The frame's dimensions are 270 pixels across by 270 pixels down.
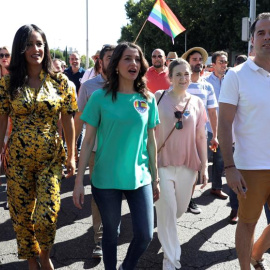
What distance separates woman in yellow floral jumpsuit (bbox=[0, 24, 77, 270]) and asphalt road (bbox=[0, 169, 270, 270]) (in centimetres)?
63

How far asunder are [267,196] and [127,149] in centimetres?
115

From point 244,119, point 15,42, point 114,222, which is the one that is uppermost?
point 15,42

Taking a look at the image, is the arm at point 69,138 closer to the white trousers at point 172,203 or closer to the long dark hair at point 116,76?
the long dark hair at point 116,76

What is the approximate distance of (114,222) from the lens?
2.77 metres

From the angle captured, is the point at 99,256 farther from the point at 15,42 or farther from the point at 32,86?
the point at 15,42

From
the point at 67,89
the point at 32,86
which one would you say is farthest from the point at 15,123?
the point at 67,89

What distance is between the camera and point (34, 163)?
9.68ft

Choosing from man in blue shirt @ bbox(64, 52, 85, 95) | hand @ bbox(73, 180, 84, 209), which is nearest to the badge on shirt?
hand @ bbox(73, 180, 84, 209)

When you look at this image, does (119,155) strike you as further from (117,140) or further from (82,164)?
(82,164)

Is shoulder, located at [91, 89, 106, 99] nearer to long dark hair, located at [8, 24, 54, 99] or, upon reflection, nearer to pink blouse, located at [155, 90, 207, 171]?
long dark hair, located at [8, 24, 54, 99]

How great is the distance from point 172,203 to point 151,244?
777 millimetres

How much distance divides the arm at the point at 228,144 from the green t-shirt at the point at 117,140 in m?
0.59

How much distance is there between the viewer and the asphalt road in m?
3.58

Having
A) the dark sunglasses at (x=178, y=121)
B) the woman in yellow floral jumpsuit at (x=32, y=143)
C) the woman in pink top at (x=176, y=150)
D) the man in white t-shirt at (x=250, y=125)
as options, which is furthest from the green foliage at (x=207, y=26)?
the woman in yellow floral jumpsuit at (x=32, y=143)
